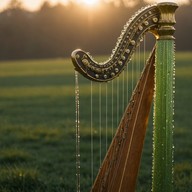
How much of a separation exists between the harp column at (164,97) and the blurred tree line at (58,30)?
53.3 meters

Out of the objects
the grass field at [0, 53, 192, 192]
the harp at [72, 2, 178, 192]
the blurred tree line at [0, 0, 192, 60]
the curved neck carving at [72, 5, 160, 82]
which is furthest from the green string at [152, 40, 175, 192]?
the blurred tree line at [0, 0, 192, 60]

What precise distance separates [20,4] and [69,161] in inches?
2406

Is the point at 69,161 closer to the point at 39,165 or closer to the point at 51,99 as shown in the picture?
the point at 39,165

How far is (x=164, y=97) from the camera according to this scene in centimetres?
254

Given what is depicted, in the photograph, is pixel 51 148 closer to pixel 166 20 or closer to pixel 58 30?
pixel 166 20

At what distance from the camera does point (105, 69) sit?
233 centimetres

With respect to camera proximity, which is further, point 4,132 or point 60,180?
point 4,132

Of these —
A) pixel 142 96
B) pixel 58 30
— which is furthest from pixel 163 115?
pixel 58 30

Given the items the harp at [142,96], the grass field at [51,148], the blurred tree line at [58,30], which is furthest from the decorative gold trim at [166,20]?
the blurred tree line at [58,30]

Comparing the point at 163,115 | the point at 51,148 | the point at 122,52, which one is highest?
the point at 122,52

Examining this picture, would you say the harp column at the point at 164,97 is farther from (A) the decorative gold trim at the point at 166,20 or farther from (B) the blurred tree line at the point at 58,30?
(B) the blurred tree line at the point at 58,30

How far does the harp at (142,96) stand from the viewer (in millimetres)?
2365

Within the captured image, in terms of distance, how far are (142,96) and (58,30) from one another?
6156 centimetres

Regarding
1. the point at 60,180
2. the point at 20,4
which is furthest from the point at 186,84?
the point at 20,4
